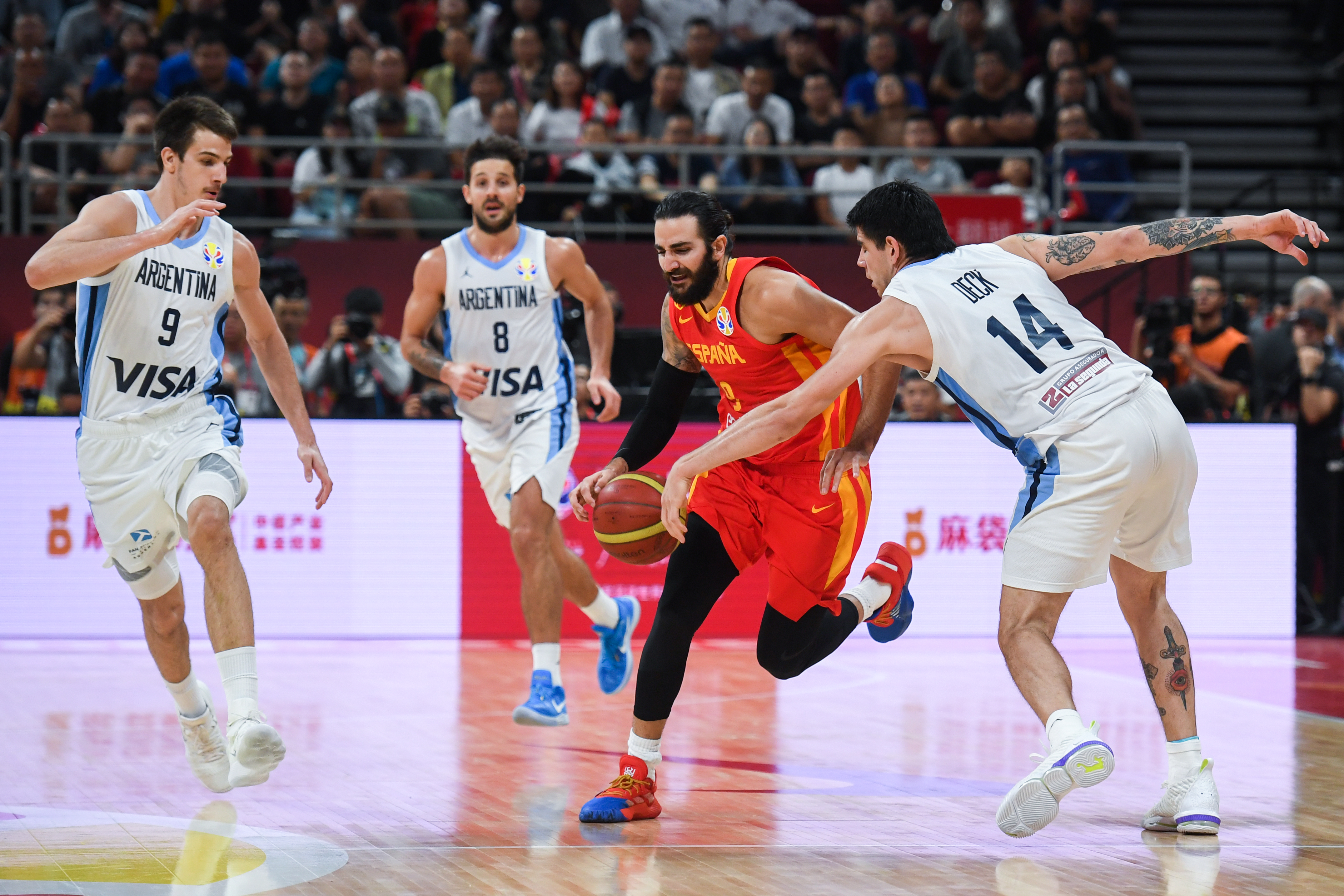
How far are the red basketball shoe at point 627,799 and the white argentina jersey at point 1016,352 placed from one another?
1537 millimetres

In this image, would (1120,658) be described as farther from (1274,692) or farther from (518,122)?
(518,122)

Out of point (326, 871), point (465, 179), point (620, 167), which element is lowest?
point (326, 871)

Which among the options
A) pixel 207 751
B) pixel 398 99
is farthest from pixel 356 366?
pixel 207 751

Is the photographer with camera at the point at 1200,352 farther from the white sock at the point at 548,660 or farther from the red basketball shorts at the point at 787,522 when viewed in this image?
the red basketball shorts at the point at 787,522

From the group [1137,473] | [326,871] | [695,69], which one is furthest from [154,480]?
[695,69]

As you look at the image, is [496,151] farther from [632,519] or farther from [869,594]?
[869,594]

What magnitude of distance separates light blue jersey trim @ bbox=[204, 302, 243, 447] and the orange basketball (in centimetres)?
123

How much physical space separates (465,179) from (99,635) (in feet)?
14.4

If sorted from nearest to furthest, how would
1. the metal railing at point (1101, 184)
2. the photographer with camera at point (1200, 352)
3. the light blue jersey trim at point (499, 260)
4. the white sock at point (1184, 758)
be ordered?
the white sock at point (1184, 758) < the light blue jersey trim at point (499, 260) < the photographer with camera at point (1200, 352) < the metal railing at point (1101, 184)

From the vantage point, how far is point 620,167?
11938mm

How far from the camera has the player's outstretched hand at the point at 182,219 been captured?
14.4ft

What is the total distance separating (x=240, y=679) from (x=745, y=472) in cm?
175

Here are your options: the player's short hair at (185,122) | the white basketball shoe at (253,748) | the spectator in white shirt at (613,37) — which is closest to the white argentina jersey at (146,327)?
the player's short hair at (185,122)

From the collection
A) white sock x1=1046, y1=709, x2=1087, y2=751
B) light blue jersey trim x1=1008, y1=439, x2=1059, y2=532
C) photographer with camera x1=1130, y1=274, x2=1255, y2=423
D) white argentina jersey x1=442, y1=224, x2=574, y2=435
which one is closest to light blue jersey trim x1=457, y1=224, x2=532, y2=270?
white argentina jersey x1=442, y1=224, x2=574, y2=435
